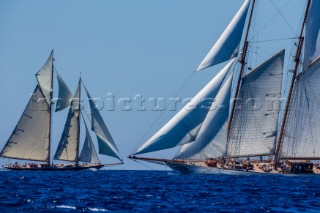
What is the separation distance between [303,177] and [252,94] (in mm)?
9987

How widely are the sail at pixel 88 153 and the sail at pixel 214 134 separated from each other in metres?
32.8

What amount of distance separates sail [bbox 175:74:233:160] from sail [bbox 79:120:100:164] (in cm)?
3281

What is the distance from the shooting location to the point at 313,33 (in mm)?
72875

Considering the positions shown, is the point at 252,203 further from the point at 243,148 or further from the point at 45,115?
the point at 45,115

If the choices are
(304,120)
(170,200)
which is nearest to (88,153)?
(304,120)

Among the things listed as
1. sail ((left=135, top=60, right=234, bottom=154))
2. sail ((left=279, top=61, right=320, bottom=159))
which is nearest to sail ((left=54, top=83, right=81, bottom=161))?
sail ((left=279, top=61, right=320, bottom=159))

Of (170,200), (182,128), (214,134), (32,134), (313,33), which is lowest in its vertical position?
(170,200)

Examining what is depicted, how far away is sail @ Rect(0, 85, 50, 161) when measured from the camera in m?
98.8

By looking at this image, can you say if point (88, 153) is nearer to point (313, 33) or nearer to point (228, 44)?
point (228, 44)

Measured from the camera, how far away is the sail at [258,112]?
7456 centimetres

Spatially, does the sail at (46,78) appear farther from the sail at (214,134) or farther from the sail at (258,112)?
the sail at (214,134)

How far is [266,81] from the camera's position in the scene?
74.5m

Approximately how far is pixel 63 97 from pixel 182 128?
40240mm

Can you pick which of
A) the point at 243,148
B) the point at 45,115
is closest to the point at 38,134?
the point at 45,115
